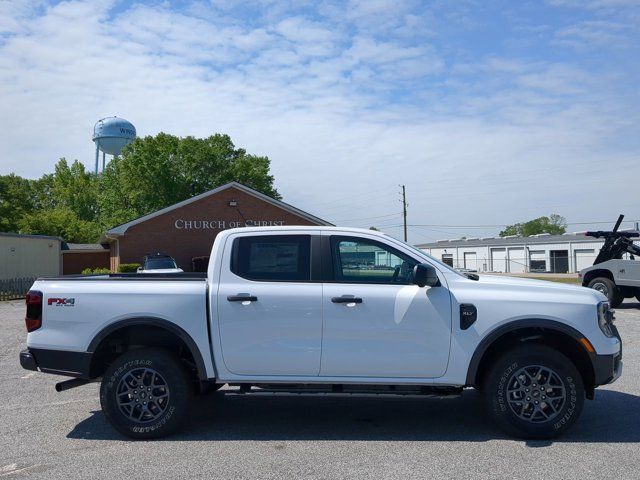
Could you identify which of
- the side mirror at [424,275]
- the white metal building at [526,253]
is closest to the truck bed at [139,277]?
the side mirror at [424,275]

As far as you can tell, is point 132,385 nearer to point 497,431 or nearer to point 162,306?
point 162,306

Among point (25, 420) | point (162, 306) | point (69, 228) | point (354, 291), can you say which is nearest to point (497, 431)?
point (354, 291)

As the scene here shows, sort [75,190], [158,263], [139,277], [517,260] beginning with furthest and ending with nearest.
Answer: [75,190]
[517,260]
[158,263]
[139,277]

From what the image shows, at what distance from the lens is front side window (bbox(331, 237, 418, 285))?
5.65 m

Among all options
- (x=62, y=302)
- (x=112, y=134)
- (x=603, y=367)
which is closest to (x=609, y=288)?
(x=603, y=367)

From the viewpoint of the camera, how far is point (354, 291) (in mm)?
5539

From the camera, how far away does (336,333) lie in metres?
5.47

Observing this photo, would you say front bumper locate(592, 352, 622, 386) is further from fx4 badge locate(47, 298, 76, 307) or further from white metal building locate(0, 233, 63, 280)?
white metal building locate(0, 233, 63, 280)

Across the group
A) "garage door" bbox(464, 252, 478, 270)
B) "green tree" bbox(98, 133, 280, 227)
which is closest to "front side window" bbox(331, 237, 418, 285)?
"green tree" bbox(98, 133, 280, 227)

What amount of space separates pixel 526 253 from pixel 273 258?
182ft

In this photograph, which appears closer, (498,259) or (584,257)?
(584,257)

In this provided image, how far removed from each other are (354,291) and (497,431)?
1.89m

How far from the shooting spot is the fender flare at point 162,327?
18.1 feet

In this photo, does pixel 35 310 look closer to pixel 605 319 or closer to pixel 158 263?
pixel 605 319
